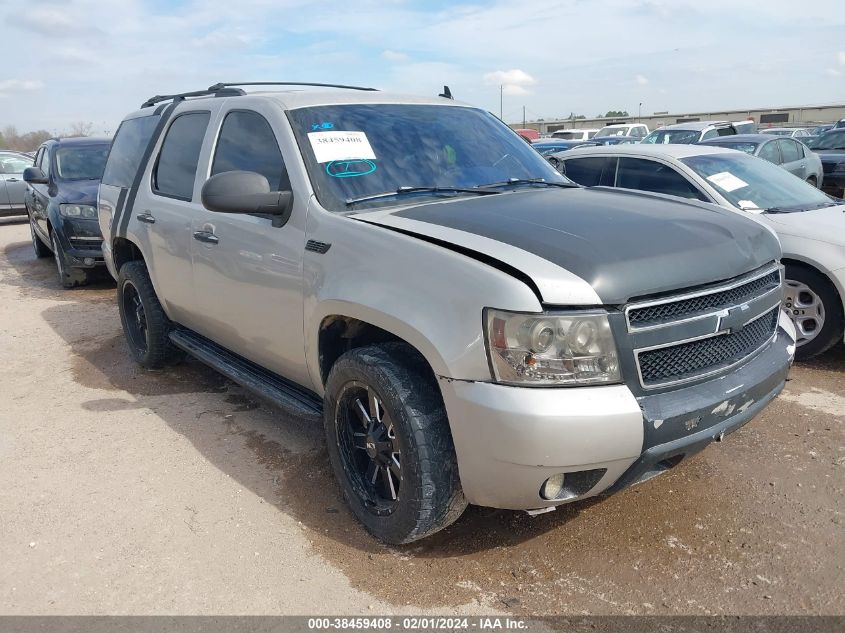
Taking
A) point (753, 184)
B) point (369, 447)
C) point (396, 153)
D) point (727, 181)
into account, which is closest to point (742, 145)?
point (753, 184)

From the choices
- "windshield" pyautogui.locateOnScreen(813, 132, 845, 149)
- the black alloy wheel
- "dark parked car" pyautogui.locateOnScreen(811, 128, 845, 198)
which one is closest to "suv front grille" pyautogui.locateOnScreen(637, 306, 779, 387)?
the black alloy wheel

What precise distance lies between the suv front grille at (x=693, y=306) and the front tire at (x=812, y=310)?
2.34 meters

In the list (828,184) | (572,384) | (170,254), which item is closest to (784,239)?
(572,384)

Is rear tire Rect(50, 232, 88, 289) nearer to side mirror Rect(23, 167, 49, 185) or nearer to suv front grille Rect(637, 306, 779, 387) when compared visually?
side mirror Rect(23, 167, 49, 185)

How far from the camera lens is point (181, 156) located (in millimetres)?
4668

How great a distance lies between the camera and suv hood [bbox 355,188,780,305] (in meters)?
2.52

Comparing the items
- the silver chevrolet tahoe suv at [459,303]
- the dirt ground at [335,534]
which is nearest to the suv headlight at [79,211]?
the dirt ground at [335,534]

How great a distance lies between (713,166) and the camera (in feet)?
20.5

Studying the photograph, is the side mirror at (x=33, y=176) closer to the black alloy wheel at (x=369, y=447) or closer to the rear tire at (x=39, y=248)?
the rear tire at (x=39, y=248)

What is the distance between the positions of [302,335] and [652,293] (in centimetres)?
166

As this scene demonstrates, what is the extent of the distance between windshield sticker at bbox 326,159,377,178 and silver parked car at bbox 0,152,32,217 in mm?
14148

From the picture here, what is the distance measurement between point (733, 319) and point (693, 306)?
23 cm

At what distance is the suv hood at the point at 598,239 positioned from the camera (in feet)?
8.27

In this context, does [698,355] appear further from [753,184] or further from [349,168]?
[753,184]
